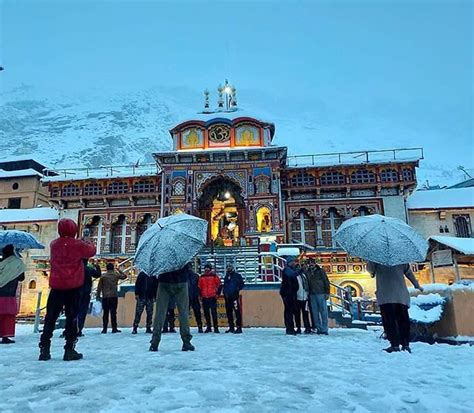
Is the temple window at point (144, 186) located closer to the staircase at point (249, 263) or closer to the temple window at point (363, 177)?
the staircase at point (249, 263)

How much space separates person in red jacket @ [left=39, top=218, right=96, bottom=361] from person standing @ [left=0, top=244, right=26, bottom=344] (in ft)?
9.54

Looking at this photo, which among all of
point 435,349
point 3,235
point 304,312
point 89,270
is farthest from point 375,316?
point 3,235

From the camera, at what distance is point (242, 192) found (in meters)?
24.4

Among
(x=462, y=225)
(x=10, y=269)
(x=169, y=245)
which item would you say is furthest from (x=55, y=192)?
(x=462, y=225)

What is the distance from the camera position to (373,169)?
82.5 feet

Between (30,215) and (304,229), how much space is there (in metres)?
19.4

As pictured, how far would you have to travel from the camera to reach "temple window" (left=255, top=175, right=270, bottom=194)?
79.5 feet

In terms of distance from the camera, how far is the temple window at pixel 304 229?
25344 millimetres

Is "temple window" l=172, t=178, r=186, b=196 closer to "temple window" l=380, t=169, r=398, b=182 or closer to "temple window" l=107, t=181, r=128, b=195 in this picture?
"temple window" l=107, t=181, r=128, b=195

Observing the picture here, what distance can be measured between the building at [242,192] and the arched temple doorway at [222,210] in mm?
67

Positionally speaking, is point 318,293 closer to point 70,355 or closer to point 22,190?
point 70,355

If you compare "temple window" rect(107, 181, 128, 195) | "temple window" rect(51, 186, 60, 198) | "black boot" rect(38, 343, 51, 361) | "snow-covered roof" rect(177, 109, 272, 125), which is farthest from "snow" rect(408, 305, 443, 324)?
"temple window" rect(51, 186, 60, 198)

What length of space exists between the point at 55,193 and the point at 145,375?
1018 inches

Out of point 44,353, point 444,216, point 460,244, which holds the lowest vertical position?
point 44,353
